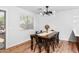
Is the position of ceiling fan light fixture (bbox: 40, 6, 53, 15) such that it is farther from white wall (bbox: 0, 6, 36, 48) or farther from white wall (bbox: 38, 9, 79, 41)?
white wall (bbox: 0, 6, 36, 48)

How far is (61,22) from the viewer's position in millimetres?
1704

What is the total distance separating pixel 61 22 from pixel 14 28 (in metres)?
0.85

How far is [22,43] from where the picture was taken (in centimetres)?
164

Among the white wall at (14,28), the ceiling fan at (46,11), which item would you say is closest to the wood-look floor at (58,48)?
the white wall at (14,28)

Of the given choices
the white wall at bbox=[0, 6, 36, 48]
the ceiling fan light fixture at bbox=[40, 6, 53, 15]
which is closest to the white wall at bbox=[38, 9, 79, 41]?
the ceiling fan light fixture at bbox=[40, 6, 53, 15]

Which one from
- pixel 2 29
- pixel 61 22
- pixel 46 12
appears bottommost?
pixel 2 29

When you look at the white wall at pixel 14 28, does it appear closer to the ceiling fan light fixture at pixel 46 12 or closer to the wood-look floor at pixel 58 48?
the wood-look floor at pixel 58 48

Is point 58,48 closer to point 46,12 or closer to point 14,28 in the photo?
point 46,12

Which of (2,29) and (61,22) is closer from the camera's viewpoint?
(2,29)

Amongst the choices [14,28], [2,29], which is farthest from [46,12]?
[2,29]

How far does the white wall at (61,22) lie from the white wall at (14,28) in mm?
245

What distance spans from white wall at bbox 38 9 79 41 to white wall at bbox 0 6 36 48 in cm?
25

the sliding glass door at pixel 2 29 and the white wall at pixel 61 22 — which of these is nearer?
the sliding glass door at pixel 2 29

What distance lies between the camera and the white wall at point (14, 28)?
157cm
